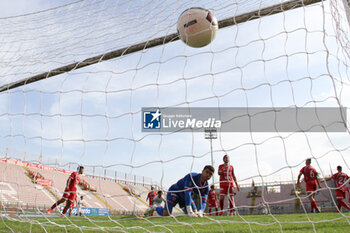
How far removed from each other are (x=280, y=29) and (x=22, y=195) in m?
19.8

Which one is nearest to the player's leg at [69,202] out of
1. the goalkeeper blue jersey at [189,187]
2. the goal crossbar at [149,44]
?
the goal crossbar at [149,44]

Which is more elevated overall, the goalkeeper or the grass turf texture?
the goalkeeper

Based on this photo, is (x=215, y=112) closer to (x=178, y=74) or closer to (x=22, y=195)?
(x=178, y=74)

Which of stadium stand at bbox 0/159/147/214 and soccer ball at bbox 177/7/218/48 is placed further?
stadium stand at bbox 0/159/147/214

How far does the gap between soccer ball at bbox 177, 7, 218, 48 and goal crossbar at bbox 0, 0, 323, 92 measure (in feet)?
0.47

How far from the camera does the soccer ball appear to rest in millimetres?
3963

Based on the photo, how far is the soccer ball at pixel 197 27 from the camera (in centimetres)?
396

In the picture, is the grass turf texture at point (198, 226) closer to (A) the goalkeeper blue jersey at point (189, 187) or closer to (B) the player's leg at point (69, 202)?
(A) the goalkeeper blue jersey at point (189, 187)

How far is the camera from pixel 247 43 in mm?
3904

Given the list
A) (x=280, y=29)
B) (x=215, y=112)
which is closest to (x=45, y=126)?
(x=215, y=112)

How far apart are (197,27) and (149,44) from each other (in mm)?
793

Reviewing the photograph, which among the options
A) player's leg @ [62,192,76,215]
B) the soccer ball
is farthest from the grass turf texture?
the soccer ball

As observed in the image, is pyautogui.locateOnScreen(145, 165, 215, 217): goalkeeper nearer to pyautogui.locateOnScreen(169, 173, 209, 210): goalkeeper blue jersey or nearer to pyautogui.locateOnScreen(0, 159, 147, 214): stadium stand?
pyautogui.locateOnScreen(169, 173, 209, 210): goalkeeper blue jersey

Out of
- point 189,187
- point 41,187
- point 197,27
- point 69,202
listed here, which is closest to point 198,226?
point 189,187
